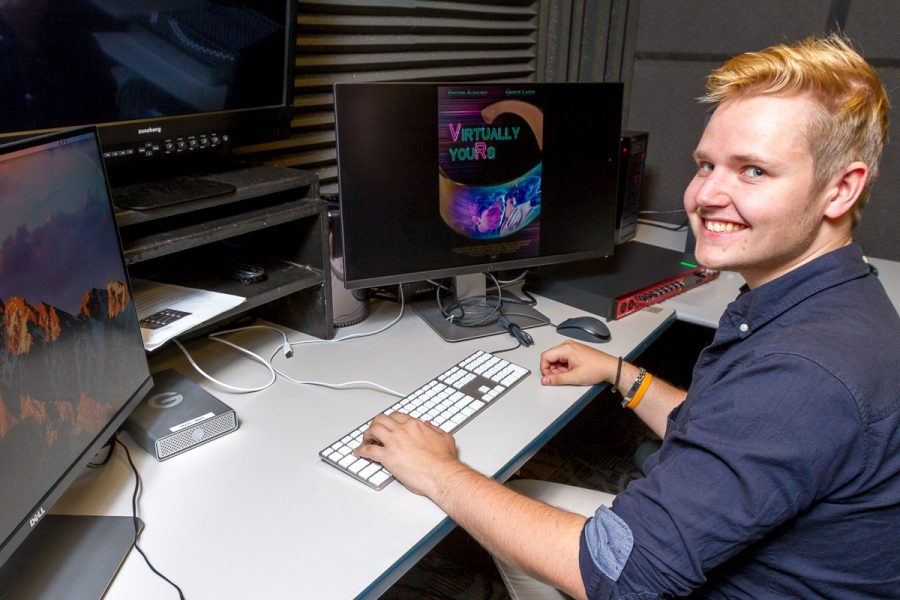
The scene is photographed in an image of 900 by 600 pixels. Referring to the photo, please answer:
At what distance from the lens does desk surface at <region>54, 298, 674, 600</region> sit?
2.55 ft

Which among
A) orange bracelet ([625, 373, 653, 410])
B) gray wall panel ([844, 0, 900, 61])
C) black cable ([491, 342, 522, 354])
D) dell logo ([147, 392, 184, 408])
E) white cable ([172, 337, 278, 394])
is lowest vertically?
orange bracelet ([625, 373, 653, 410])

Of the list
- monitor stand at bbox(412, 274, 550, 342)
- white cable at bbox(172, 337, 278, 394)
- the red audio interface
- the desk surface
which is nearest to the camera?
the desk surface

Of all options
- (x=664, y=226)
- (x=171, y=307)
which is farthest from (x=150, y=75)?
(x=664, y=226)

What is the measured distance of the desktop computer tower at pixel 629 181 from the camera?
5.92 ft

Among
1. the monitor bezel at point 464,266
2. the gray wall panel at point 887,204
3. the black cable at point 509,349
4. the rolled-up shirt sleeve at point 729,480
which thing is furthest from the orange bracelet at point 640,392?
the gray wall panel at point 887,204

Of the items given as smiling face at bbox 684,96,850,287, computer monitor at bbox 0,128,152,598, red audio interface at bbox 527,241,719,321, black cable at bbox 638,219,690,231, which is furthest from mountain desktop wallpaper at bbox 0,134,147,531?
black cable at bbox 638,219,690,231

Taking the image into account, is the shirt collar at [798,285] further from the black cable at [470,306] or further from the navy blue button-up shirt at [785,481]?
the black cable at [470,306]

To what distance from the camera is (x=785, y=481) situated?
70 cm

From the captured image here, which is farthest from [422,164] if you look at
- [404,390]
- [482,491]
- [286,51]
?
[482,491]

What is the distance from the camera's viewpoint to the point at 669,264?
1.73 meters

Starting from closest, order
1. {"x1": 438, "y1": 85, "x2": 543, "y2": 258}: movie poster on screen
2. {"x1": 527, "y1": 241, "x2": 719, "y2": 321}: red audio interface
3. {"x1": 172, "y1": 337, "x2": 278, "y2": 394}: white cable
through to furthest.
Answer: {"x1": 172, "y1": 337, "x2": 278, "y2": 394}: white cable, {"x1": 438, "y1": 85, "x2": 543, "y2": 258}: movie poster on screen, {"x1": 527, "y1": 241, "x2": 719, "y2": 321}: red audio interface

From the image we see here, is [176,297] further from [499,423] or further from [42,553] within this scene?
[499,423]

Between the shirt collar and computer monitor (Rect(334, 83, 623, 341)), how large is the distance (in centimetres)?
60

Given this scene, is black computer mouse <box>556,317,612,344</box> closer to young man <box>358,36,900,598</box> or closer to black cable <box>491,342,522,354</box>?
black cable <box>491,342,522,354</box>
